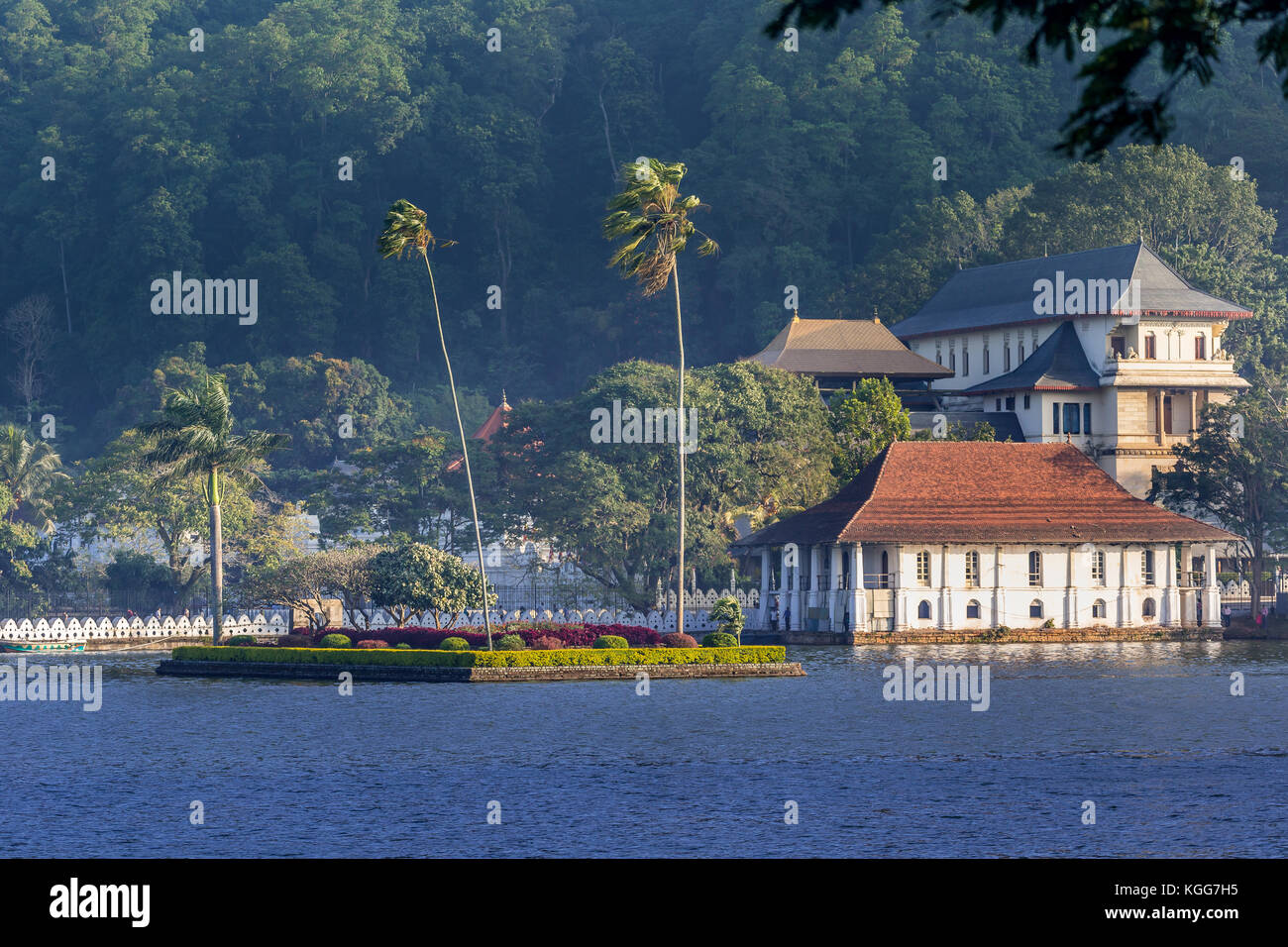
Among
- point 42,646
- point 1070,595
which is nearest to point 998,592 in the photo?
point 1070,595

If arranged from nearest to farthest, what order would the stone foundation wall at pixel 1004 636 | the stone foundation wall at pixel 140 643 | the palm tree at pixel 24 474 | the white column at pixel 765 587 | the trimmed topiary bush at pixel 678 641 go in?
the trimmed topiary bush at pixel 678 641 < the stone foundation wall at pixel 140 643 < the stone foundation wall at pixel 1004 636 < the white column at pixel 765 587 < the palm tree at pixel 24 474

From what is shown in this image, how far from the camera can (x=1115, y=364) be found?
391 feet

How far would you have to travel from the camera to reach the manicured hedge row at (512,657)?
6341 centimetres

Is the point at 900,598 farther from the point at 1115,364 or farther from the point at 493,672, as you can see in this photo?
the point at 1115,364

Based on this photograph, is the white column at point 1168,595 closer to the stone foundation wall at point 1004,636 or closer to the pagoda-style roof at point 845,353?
the stone foundation wall at point 1004,636

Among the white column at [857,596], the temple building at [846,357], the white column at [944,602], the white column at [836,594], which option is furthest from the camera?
the temple building at [846,357]

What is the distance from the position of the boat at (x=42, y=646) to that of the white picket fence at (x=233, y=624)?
353mm

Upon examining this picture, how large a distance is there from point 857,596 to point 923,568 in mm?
4046

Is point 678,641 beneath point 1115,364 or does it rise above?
beneath

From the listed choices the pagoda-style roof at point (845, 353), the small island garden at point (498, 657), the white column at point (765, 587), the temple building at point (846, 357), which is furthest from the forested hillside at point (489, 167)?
the small island garden at point (498, 657)

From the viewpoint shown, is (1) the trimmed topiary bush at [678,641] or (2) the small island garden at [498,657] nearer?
(2) the small island garden at [498,657]

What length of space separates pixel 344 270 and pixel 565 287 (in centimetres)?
2149

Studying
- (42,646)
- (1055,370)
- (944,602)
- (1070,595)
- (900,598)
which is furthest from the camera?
(1055,370)
